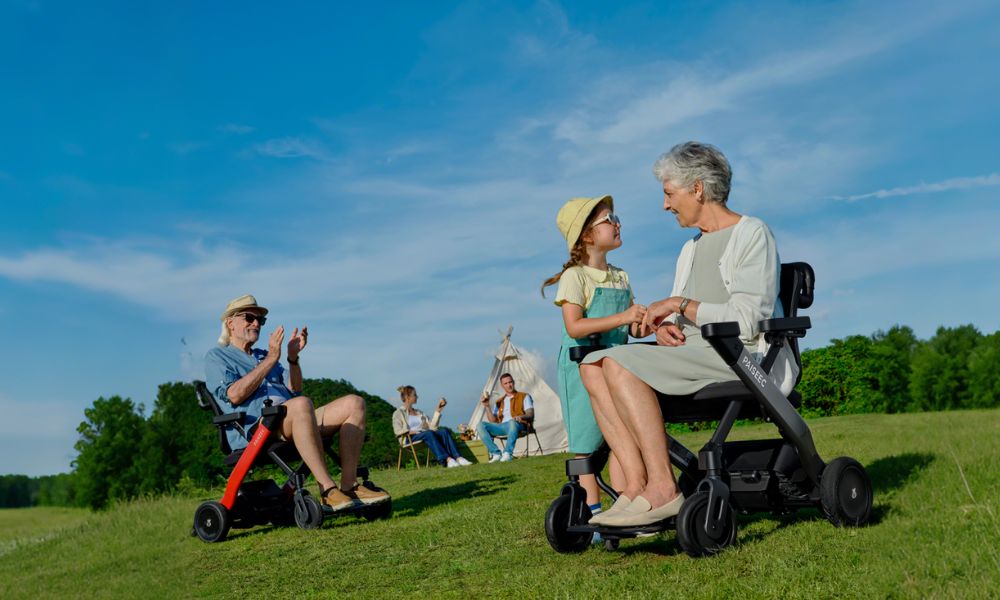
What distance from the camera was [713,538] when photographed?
3287mm

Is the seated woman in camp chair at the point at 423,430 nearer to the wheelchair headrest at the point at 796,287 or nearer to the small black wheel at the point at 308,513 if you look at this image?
the small black wheel at the point at 308,513

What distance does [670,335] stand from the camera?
145 inches

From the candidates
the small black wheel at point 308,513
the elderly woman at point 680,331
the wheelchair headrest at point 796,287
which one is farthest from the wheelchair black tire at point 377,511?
the wheelchair headrest at point 796,287

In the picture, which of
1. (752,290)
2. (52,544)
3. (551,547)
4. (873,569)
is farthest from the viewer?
(52,544)

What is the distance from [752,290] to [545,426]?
45.8ft

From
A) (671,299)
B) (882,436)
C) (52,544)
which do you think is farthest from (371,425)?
(671,299)

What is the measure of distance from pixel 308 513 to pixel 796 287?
12.3 feet

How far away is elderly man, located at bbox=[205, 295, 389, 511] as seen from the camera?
598 cm

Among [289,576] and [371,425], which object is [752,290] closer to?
[289,576]

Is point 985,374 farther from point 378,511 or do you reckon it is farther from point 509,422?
point 378,511

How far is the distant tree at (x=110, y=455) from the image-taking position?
19609mm

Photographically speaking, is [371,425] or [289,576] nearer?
[289,576]

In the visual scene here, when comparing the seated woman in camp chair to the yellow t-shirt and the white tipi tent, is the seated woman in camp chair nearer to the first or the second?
the white tipi tent

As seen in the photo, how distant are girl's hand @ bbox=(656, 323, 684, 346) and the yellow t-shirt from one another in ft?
1.75
